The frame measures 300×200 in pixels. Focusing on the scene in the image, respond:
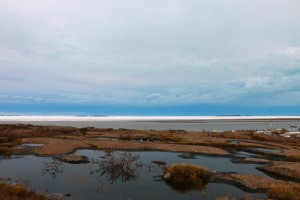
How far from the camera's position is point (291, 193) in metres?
21.5

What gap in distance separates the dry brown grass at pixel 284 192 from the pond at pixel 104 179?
79 cm

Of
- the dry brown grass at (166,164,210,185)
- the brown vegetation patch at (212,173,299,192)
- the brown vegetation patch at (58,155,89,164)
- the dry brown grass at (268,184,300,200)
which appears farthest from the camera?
the brown vegetation patch at (58,155,89,164)

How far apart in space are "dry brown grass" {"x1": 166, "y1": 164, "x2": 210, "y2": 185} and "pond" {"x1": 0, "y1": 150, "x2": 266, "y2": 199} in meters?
1.14

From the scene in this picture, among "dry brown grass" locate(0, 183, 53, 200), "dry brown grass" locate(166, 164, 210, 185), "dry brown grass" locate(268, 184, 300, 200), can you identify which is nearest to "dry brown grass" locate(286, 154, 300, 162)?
"dry brown grass" locate(166, 164, 210, 185)

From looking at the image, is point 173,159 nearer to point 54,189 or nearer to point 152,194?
point 152,194

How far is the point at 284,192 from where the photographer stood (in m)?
21.8

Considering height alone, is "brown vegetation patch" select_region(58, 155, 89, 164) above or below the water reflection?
above

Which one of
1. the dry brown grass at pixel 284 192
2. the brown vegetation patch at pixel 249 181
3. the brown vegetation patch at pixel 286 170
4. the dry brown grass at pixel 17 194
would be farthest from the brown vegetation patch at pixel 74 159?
the dry brown grass at pixel 284 192

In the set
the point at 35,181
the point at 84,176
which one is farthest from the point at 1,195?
the point at 84,176

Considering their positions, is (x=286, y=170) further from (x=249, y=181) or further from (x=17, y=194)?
(x=17, y=194)

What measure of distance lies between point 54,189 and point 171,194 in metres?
8.97

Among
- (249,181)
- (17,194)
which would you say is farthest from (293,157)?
(17,194)

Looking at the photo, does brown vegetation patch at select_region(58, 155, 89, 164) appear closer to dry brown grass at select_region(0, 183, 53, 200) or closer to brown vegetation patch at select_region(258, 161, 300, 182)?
dry brown grass at select_region(0, 183, 53, 200)

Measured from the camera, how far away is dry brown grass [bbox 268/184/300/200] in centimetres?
2120
